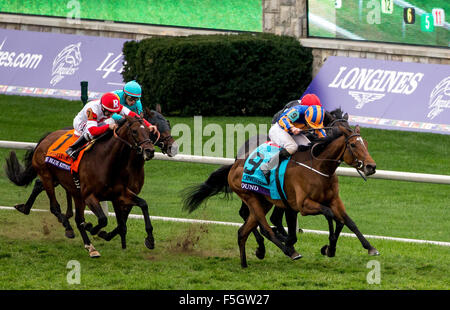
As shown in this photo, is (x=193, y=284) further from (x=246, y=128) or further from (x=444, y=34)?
(x=444, y=34)

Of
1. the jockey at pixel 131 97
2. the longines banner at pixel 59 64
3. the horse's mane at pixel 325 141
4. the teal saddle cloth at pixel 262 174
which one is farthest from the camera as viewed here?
the longines banner at pixel 59 64

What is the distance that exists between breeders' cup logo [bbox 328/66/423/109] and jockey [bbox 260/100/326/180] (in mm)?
7444

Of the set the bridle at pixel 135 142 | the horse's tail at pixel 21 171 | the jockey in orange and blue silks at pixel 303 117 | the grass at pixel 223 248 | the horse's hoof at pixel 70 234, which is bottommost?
the grass at pixel 223 248

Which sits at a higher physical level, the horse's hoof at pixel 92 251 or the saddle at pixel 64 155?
the saddle at pixel 64 155

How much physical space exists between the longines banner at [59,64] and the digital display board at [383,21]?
397cm

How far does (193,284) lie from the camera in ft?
29.5

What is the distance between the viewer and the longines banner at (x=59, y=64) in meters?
19.8

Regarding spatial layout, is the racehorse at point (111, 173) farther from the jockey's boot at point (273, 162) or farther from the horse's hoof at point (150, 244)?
the jockey's boot at point (273, 162)

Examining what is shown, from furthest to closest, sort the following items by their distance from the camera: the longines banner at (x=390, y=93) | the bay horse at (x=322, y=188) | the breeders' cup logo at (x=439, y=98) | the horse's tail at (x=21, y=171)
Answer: the longines banner at (x=390, y=93)
the breeders' cup logo at (x=439, y=98)
the horse's tail at (x=21, y=171)
the bay horse at (x=322, y=188)

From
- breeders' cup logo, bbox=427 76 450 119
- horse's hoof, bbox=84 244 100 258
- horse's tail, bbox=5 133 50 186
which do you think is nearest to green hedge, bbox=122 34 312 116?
breeders' cup logo, bbox=427 76 450 119

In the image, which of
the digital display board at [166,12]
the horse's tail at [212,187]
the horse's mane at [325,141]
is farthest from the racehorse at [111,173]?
the digital display board at [166,12]

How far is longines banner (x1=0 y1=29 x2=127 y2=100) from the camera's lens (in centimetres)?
1983

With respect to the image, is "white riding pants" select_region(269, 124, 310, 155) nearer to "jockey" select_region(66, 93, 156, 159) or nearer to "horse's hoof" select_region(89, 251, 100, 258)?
"jockey" select_region(66, 93, 156, 159)

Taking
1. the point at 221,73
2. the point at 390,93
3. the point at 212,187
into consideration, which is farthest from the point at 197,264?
the point at 221,73
